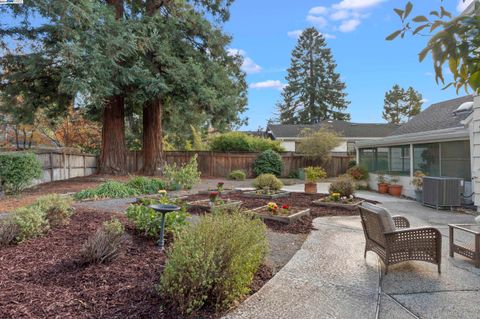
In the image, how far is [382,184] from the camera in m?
12.5

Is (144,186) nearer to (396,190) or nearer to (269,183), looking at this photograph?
(269,183)

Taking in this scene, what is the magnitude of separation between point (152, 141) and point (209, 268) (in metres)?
14.2

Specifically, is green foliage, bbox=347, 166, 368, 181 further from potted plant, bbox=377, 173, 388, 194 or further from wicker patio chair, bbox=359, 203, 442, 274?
wicker patio chair, bbox=359, 203, 442, 274

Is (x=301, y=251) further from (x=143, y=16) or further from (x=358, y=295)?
(x=143, y=16)

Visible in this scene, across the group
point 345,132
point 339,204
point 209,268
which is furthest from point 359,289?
point 345,132

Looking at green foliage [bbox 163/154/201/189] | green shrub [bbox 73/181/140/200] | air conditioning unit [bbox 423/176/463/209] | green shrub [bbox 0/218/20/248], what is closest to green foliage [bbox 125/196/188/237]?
green shrub [bbox 0/218/20/248]

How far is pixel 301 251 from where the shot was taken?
4449mm

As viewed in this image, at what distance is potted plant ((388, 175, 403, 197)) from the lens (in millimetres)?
11586

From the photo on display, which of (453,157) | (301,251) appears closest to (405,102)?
(453,157)

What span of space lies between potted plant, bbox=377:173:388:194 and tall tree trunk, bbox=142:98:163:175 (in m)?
10.1

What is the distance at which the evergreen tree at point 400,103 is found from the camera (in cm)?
3778

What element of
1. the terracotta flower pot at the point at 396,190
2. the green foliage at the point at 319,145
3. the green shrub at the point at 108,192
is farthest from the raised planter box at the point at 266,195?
the green foliage at the point at 319,145

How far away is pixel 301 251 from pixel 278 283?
1.27 metres

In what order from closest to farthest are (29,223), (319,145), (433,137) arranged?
1. (29,223)
2. (433,137)
3. (319,145)
